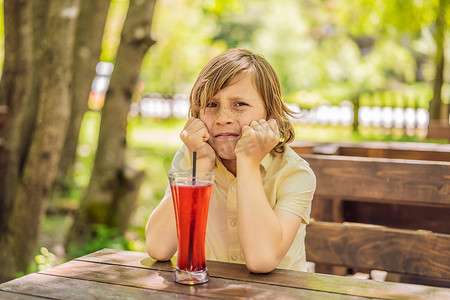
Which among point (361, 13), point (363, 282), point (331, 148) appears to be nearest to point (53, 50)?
point (331, 148)

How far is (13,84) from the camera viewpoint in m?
4.09

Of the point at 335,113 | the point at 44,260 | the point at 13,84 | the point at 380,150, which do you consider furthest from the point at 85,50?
the point at 335,113

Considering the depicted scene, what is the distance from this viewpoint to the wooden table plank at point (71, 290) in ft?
4.57

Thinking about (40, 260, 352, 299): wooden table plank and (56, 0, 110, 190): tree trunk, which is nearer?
(40, 260, 352, 299): wooden table plank

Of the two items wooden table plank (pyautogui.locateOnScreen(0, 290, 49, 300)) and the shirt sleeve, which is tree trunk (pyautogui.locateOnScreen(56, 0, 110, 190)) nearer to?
the shirt sleeve

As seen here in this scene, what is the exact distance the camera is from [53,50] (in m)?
3.50

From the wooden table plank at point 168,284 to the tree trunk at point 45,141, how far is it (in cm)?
203

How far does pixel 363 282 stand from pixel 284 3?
21522 mm

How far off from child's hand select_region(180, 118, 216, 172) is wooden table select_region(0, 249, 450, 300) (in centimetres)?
40

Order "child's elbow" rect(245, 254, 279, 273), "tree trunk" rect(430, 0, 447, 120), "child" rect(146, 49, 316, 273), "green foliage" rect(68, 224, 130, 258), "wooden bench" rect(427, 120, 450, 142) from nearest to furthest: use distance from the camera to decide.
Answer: "child's elbow" rect(245, 254, 279, 273), "child" rect(146, 49, 316, 273), "wooden bench" rect(427, 120, 450, 142), "green foliage" rect(68, 224, 130, 258), "tree trunk" rect(430, 0, 447, 120)

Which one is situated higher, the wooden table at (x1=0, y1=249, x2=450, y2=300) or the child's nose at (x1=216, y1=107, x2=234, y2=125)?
the child's nose at (x1=216, y1=107, x2=234, y2=125)

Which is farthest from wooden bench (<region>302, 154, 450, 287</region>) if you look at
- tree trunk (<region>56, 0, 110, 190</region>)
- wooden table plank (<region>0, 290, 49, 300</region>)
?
tree trunk (<region>56, 0, 110, 190</region>)

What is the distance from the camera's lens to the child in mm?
1692

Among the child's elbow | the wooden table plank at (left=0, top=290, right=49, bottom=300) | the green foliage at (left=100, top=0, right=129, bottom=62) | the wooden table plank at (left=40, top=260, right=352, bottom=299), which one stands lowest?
the wooden table plank at (left=0, top=290, right=49, bottom=300)
